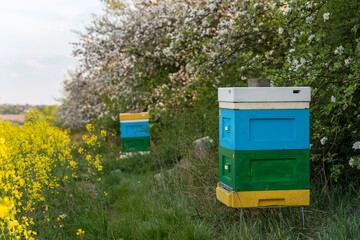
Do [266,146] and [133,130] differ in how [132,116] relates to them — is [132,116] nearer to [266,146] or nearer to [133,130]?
[133,130]

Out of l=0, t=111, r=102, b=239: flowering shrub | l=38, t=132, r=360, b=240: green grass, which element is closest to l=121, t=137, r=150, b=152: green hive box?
l=0, t=111, r=102, b=239: flowering shrub

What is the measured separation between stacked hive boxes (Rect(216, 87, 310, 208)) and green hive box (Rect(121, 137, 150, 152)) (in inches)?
186

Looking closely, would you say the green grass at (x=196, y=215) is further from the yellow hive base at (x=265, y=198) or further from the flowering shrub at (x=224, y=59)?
the flowering shrub at (x=224, y=59)

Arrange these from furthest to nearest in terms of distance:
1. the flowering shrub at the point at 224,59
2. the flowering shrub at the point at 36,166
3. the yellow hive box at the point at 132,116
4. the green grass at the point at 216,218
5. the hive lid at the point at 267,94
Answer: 1. the yellow hive box at the point at 132,116
2. the flowering shrub at the point at 224,59
3. the flowering shrub at the point at 36,166
4. the green grass at the point at 216,218
5. the hive lid at the point at 267,94

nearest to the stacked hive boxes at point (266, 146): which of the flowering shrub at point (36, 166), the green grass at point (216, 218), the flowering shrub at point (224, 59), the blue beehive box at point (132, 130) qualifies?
the green grass at point (216, 218)

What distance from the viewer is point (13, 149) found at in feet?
16.0

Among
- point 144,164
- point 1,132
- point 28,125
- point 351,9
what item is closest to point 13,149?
point 1,132

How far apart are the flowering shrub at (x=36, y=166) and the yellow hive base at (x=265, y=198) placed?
1.71 m

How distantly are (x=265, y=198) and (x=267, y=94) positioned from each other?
0.98m

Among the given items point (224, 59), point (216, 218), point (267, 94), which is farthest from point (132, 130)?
point (267, 94)

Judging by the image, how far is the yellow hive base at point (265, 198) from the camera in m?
3.69

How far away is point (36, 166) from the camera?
4234mm

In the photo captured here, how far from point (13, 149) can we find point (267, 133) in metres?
3.12

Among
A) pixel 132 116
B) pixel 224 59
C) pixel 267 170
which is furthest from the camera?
pixel 132 116
